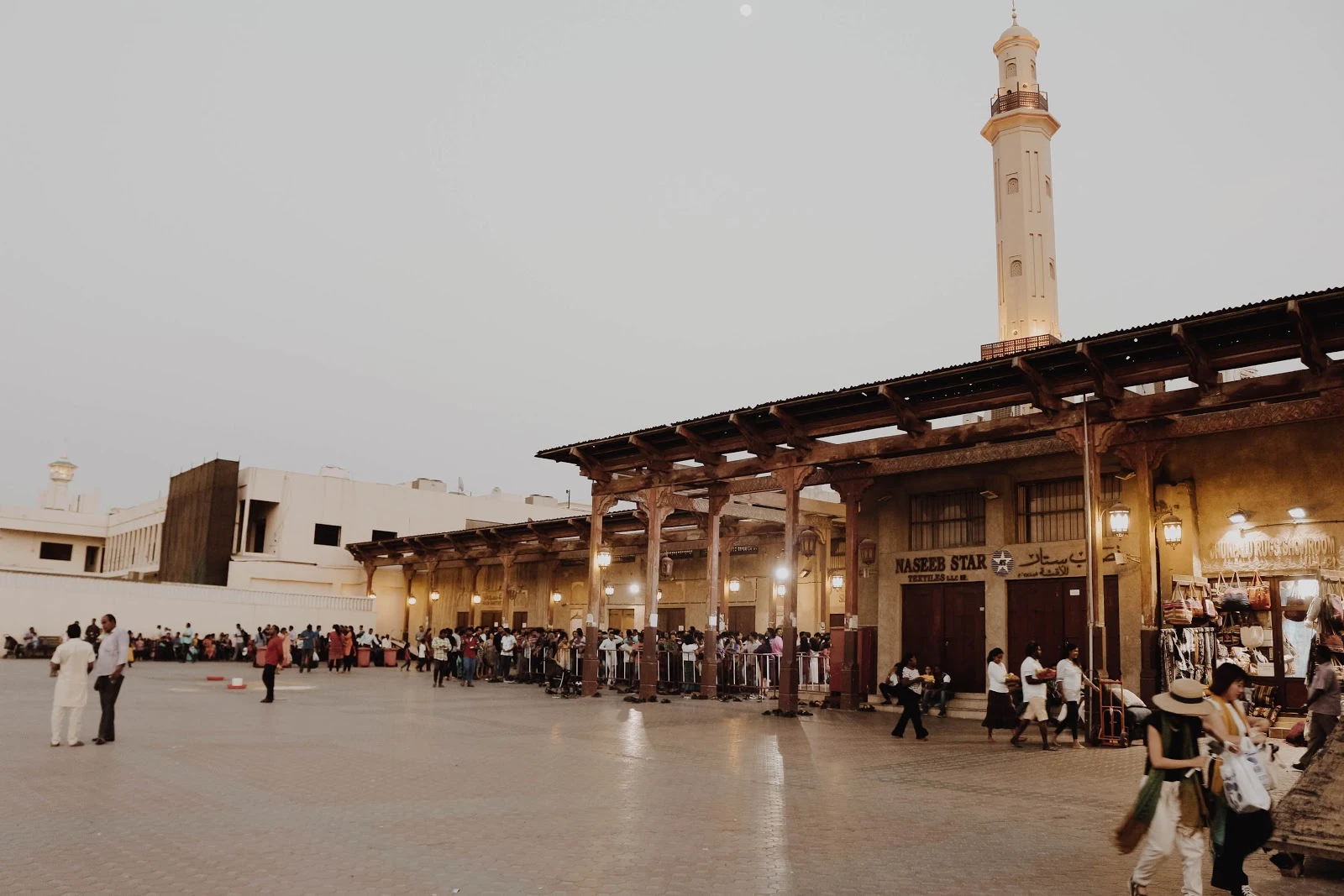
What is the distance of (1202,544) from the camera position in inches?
635

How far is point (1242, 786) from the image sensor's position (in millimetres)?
6305

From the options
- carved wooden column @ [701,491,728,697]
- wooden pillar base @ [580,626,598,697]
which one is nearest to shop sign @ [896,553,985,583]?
carved wooden column @ [701,491,728,697]

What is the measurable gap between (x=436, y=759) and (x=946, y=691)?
37.3 feet

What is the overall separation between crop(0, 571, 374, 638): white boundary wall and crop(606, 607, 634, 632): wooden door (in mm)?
13223

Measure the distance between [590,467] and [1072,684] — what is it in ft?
41.8

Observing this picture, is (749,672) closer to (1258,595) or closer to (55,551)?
(1258,595)

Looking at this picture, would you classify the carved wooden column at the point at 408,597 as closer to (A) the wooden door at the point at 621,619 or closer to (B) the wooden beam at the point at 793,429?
(A) the wooden door at the point at 621,619

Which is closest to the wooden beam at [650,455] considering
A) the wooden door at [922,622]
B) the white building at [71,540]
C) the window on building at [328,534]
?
the wooden door at [922,622]

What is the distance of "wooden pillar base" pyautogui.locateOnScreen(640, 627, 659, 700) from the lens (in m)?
22.1

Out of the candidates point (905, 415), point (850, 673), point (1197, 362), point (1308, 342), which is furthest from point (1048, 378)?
point (850, 673)

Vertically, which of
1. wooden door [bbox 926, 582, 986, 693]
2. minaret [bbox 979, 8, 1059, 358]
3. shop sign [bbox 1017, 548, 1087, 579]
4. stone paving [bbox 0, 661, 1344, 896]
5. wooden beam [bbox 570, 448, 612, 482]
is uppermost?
minaret [bbox 979, 8, 1059, 358]

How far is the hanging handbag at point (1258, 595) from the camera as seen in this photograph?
1489 cm

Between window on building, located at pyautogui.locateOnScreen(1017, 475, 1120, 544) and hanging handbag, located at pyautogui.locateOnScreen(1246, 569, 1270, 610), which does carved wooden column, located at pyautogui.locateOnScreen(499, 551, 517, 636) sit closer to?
window on building, located at pyautogui.locateOnScreen(1017, 475, 1120, 544)

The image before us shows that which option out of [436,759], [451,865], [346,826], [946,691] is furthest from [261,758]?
[946,691]
